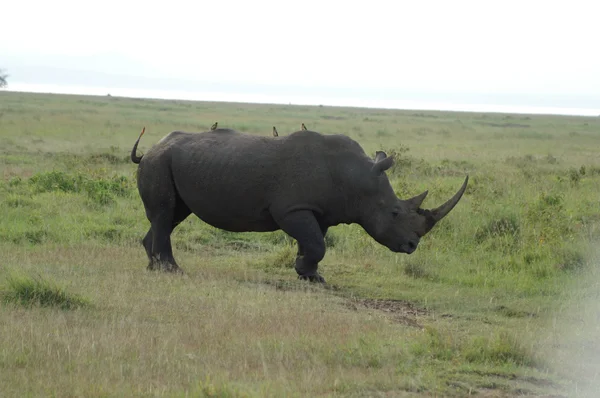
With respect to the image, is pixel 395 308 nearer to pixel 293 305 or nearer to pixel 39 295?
pixel 293 305

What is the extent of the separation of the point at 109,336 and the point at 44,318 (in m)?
0.85

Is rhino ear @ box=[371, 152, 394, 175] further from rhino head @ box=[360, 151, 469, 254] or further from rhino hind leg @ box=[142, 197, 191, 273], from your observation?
rhino hind leg @ box=[142, 197, 191, 273]

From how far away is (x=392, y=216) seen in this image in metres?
9.35

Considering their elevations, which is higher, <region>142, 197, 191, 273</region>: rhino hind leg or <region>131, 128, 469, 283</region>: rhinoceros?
<region>131, 128, 469, 283</region>: rhinoceros

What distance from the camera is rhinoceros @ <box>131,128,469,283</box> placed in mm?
9352

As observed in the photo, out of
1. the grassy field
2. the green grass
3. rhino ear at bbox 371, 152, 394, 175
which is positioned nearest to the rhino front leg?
the grassy field

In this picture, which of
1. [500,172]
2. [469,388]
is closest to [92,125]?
[500,172]

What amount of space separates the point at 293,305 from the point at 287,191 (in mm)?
1689

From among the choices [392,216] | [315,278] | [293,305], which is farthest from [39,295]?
[392,216]

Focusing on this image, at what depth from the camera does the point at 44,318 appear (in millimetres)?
7055

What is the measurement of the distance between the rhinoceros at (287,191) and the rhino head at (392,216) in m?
0.01

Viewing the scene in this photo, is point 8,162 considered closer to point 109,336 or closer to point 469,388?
point 109,336

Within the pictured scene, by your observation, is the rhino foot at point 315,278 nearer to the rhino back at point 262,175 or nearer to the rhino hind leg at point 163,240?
the rhino back at point 262,175

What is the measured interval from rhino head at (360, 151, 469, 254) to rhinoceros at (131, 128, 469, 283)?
0.01m
